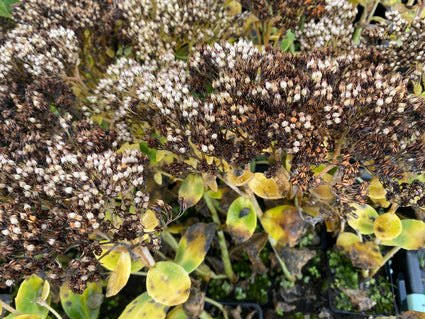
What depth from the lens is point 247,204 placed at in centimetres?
146

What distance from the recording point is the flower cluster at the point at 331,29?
1474 mm

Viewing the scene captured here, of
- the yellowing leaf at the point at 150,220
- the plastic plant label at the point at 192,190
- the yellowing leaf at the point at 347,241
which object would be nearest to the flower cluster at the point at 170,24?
the plastic plant label at the point at 192,190

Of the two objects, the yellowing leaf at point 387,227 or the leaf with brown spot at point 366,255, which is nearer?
the yellowing leaf at point 387,227

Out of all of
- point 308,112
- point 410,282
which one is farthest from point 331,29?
point 410,282

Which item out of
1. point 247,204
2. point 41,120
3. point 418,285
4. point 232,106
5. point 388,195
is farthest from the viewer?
point 418,285

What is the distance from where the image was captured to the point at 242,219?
4.70 feet

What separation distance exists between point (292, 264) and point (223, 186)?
0.50 meters

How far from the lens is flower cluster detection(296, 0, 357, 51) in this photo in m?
1.47

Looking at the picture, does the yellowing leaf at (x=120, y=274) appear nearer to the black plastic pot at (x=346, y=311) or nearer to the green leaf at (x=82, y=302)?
the green leaf at (x=82, y=302)

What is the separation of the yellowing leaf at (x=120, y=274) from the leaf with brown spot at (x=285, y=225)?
61cm

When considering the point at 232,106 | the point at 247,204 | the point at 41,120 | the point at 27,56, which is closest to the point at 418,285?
the point at 247,204

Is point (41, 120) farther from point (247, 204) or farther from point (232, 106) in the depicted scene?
point (247, 204)

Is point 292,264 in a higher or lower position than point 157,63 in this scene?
lower

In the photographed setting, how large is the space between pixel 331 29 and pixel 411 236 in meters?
0.94
